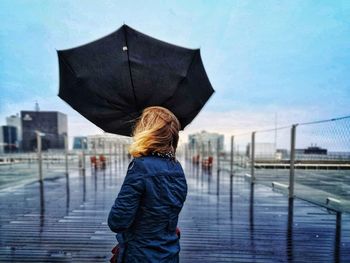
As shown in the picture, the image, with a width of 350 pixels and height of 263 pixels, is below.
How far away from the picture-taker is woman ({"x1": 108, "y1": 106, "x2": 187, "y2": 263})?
4.18 ft

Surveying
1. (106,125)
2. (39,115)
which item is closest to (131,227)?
(106,125)

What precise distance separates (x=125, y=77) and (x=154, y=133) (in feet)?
2.37

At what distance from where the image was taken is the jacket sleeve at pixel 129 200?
1.26m

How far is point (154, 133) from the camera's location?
1.33 metres

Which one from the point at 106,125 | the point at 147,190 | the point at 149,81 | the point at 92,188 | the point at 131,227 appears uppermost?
the point at 149,81

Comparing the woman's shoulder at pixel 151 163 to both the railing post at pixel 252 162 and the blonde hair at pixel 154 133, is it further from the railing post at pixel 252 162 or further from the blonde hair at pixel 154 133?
the railing post at pixel 252 162

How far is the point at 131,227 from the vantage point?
1356 millimetres

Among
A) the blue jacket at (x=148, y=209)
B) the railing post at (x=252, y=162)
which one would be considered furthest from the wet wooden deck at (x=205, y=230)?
the railing post at (x=252, y=162)

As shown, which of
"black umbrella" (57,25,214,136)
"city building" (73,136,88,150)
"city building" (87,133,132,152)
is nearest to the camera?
"black umbrella" (57,25,214,136)

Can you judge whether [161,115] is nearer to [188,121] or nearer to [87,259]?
[188,121]

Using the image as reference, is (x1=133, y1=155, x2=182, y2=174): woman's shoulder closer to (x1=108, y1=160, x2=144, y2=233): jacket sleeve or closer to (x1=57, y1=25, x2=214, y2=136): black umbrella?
(x1=108, y1=160, x2=144, y2=233): jacket sleeve

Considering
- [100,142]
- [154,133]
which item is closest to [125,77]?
[154,133]

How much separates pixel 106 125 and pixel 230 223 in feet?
9.66

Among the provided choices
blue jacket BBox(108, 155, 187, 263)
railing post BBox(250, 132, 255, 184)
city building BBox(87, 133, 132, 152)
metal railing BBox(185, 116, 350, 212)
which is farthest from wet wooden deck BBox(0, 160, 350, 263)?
city building BBox(87, 133, 132, 152)
